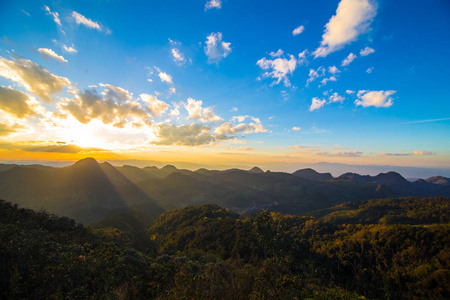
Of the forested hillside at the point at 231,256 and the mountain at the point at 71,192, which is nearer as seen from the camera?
the forested hillside at the point at 231,256

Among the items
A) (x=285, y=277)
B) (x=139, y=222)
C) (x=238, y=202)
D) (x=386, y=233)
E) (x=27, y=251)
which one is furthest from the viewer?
(x=238, y=202)

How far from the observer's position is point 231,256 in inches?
1686

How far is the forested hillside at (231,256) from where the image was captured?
23.8ft

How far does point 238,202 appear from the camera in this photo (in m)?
190

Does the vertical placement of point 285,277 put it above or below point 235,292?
below

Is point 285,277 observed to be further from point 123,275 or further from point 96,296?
point 123,275

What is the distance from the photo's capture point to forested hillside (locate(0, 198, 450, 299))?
23.8 ft

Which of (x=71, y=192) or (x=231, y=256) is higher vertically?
(x=231, y=256)

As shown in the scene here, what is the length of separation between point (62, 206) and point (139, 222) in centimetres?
9419

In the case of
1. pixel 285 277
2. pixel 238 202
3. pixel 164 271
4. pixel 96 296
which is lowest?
pixel 238 202

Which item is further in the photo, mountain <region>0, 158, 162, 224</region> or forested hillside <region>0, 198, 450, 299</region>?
mountain <region>0, 158, 162, 224</region>

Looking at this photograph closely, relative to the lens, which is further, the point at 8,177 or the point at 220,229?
the point at 8,177

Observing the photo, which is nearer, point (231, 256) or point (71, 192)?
point (231, 256)

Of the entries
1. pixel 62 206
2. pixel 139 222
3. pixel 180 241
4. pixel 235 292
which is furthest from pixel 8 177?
pixel 235 292
